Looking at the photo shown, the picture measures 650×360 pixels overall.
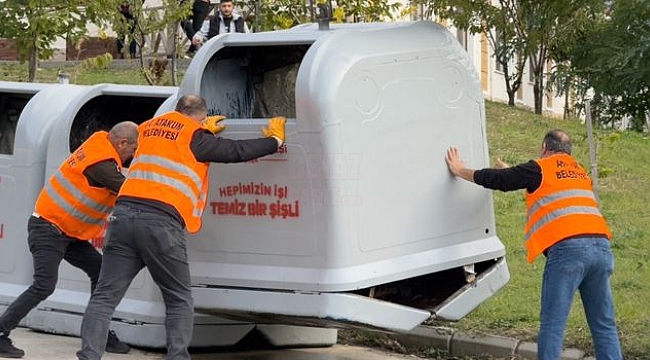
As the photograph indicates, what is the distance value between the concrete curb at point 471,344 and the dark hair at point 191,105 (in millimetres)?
2768

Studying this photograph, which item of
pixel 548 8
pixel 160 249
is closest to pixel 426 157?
pixel 160 249

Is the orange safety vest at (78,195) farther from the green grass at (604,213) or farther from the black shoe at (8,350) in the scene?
the green grass at (604,213)

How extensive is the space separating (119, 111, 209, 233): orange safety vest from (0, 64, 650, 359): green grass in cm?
277

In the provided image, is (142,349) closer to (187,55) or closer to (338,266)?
(338,266)

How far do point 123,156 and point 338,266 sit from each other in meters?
1.73

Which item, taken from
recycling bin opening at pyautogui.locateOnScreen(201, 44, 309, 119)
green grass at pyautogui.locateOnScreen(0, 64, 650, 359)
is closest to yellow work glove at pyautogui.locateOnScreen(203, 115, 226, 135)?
recycling bin opening at pyautogui.locateOnScreen(201, 44, 309, 119)

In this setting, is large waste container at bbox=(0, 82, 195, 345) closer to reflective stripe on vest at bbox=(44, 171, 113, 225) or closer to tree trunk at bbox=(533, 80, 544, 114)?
reflective stripe on vest at bbox=(44, 171, 113, 225)

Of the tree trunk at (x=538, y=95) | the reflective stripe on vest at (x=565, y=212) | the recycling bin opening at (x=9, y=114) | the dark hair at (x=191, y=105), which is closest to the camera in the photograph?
the dark hair at (x=191, y=105)

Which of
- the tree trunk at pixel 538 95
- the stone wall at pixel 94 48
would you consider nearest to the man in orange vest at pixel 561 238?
the tree trunk at pixel 538 95

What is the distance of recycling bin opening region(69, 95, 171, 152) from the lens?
384 inches

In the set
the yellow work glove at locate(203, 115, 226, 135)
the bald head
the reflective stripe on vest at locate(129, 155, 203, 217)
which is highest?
the yellow work glove at locate(203, 115, 226, 135)

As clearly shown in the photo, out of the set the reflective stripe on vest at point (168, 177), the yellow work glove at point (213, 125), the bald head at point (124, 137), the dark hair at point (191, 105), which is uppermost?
the dark hair at point (191, 105)

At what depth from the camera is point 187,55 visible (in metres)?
21.1

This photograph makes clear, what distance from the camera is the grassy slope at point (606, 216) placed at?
31.1ft
